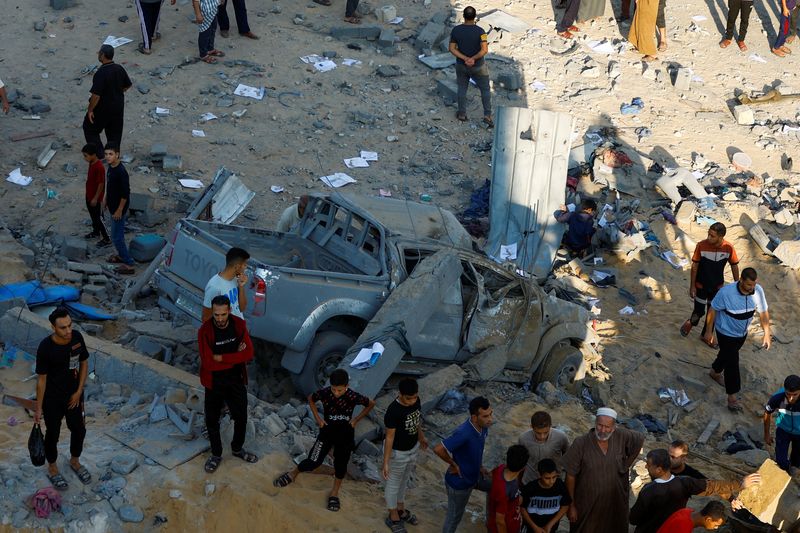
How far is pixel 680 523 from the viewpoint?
6.17m

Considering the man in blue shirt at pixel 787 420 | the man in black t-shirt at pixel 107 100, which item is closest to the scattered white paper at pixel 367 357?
the man in blue shirt at pixel 787 420

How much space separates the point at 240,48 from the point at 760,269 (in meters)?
9.13

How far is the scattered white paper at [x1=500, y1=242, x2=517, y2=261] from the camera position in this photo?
1316cm

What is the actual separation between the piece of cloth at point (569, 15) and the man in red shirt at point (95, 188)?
33.1ft

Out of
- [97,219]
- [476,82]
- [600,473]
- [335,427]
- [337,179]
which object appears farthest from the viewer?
[476,82]

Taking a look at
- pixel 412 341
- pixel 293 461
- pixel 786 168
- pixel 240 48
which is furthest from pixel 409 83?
pixel 293 461

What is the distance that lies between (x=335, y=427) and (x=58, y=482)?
1.93 meters

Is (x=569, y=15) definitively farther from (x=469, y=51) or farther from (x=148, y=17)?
(x=148, y=17)

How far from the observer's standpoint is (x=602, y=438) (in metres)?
6.76

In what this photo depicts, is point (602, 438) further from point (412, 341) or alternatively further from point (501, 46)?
point (501, 46)

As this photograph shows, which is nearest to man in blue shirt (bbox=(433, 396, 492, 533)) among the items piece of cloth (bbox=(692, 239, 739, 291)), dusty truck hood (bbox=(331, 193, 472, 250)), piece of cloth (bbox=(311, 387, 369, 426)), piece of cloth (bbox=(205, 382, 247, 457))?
piece of cloth (bbox=(311, 387, 369, 426))

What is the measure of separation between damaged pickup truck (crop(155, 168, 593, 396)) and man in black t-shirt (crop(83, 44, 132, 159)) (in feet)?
9.71

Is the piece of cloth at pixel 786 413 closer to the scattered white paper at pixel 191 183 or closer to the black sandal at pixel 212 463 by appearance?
the black sandal at pixel 212 463

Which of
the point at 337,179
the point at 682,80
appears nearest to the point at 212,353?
the point at 337,179
